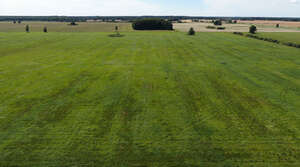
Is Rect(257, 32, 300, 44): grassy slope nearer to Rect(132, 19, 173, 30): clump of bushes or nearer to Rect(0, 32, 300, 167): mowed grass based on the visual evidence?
Rect(0, 32, 300, 167): mowed grass

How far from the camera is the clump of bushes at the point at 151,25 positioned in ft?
361

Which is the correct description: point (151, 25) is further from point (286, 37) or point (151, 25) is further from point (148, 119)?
point (148, 119)

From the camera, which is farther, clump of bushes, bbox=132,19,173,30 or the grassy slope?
clump of bushes, bbox=132,19,173,30

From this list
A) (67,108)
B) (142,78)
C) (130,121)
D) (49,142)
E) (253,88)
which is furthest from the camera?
(142,78)

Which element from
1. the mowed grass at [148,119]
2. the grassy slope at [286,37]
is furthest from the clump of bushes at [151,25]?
the mowed grass at [148,119]

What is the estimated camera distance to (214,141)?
10.5 m

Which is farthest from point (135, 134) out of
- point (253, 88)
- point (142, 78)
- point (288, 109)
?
point (253, 88)

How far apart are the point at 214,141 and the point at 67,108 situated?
37.4 feet

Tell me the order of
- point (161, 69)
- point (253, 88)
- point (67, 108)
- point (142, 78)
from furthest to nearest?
point (161, 69), point (142, 78), point (253, 88), point (67, 108)

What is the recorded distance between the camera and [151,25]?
11175cm

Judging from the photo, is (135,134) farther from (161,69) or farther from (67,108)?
(161,69)

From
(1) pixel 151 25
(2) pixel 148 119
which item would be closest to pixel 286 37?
(1) pixel 151 25

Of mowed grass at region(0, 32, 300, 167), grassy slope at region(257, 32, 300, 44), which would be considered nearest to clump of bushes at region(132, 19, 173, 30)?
grassy slope at region(257, 32, 300, 44)

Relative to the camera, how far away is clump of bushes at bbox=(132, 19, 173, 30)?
11000 cm
